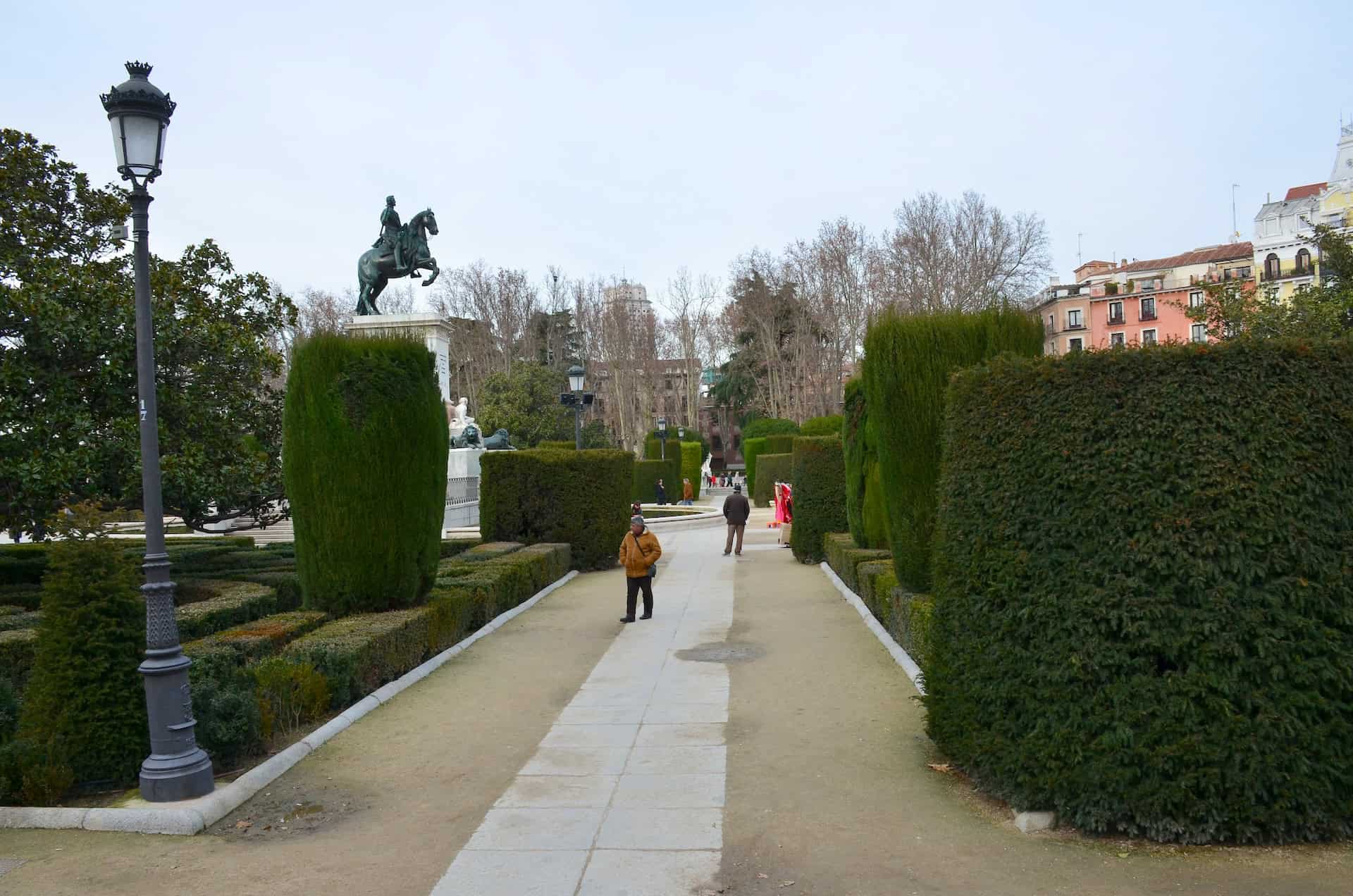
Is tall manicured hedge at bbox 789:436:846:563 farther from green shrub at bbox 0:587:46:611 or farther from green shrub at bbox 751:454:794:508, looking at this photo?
green shrub at bbox 751:454:794:508

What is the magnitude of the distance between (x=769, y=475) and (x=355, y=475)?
30.6 metres

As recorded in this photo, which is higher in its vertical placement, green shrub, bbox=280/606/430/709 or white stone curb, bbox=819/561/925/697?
green shrub, bbox=280/606/430/709

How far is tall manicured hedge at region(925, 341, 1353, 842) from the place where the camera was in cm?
489

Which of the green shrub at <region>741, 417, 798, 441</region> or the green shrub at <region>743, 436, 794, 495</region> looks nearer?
the green shrub at <region>743, 436, 794, 495</region>

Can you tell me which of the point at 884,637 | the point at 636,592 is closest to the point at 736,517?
the point at 636,592

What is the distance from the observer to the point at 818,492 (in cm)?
1948

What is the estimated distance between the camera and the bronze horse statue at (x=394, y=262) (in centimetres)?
2675

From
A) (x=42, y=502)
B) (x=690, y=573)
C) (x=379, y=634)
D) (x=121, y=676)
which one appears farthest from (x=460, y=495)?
(x=121, y=676)

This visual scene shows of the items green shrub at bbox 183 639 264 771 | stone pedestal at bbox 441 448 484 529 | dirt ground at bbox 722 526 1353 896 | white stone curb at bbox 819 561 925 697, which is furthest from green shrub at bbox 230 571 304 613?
stone pedestal at bbox 441 448 484 529

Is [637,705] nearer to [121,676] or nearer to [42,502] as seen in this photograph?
[121,676]

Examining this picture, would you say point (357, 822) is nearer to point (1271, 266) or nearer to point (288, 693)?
point (288, 693)

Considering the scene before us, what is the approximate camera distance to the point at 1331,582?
16.1 ft

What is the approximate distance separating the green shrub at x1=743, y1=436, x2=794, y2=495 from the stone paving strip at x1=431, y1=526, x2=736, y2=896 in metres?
33.3

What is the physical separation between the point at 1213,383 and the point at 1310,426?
1.64 feet
